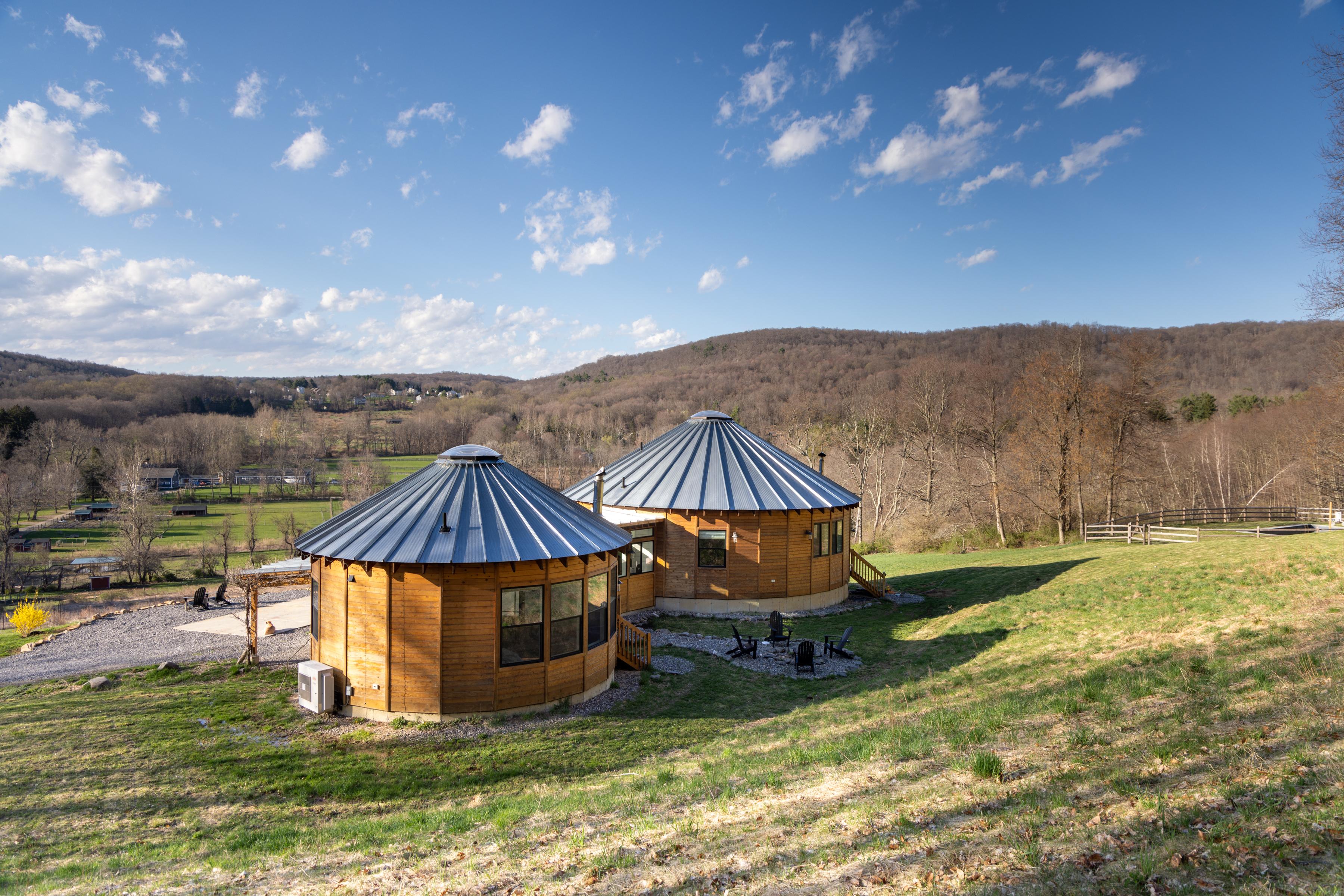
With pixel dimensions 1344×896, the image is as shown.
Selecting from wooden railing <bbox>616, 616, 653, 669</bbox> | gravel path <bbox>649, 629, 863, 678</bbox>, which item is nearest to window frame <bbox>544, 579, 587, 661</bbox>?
wooden railing <bbox>616, 616, 653, 669</bbox>

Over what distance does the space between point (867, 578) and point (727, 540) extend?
306 inches

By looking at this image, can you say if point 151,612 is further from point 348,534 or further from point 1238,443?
point 1238,443

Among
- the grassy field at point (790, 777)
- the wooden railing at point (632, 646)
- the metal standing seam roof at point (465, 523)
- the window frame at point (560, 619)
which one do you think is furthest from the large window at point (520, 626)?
the wooden railing at point (632, 646)

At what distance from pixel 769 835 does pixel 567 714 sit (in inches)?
265

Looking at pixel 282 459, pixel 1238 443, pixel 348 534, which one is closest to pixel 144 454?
pixel 282 459

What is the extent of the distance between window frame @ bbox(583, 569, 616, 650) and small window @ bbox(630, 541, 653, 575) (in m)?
6.33

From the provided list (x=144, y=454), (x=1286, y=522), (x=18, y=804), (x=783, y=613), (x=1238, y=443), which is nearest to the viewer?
(x=18, y=804)

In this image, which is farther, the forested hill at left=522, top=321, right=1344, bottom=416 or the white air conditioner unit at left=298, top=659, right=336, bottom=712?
the forested hill at left=522, top=321, right=1344, bottom=416

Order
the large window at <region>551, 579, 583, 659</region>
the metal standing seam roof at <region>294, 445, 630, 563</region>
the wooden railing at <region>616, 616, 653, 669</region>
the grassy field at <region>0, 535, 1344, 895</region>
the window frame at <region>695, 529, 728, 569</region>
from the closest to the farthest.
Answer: the grassy field at <region>0, 535, 1344, 895</region> < the metal standing seam roof at <region>294, 445, 630, 563</region> < the large window at <region>551, 579, 583, 659</region> < the wooden railing at <region>616, 616, 653, 669</region> < the window frame at <region>695, 529, 728, 569</region>

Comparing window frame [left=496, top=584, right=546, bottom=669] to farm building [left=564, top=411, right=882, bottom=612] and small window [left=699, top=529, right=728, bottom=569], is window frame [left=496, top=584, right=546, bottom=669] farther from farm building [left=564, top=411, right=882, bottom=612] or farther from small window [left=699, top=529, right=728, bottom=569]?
small window [left=699, top=529, right=728, bottom=569]

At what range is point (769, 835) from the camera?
20.2 feet

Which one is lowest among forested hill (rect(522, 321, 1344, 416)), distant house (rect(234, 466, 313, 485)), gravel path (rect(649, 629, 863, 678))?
gravel path (rect(649, 629, 863, 678))

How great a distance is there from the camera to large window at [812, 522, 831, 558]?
21.2m

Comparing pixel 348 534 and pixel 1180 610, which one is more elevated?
pixel 348 534
